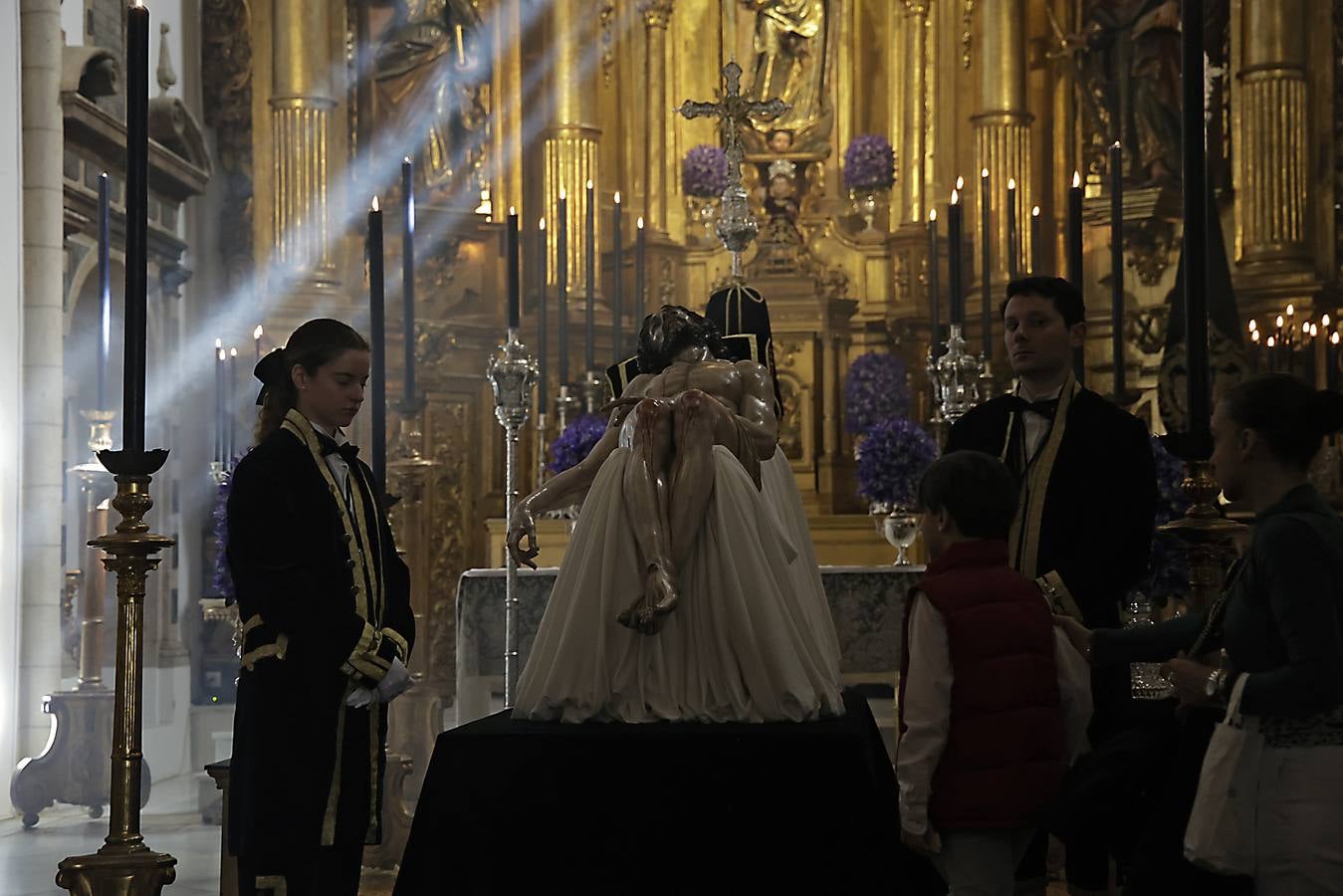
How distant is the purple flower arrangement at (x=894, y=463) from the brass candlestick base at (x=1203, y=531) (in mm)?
3357

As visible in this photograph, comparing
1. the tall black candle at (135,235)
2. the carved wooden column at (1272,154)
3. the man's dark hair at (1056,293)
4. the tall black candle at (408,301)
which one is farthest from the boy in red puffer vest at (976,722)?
the carved wooden column at (1272,154)

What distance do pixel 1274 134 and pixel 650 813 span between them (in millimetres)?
7160

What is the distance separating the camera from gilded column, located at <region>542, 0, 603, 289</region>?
9656 millimetres

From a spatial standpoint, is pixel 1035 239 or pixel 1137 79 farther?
pixel 1137 79

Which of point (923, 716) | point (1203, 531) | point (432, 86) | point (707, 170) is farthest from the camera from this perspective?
point (432, 86)

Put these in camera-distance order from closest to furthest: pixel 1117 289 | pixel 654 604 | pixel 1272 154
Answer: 1. pixel 654 604
2. pixel 1117 289
3. pixel 1272 154

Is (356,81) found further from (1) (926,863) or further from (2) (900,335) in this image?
(1) (926,863)

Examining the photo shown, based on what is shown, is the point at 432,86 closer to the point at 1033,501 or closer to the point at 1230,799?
the point at 1033,501

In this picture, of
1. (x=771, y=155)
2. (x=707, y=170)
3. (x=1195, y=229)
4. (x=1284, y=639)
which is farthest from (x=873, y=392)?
(x=1284, y=639)

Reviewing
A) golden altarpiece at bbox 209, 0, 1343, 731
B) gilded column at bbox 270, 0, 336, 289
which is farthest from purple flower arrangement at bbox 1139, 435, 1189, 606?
gilded column at bbox 270, 0, 336, 289

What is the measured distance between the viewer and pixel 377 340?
4.73m

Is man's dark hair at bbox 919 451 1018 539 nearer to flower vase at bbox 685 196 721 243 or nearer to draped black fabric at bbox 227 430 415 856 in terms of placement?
draped black fabric at bbox 227 430 415 856

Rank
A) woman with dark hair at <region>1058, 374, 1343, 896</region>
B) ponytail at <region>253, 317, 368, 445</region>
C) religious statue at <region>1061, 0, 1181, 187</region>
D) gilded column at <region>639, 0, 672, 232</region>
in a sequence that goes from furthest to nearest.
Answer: gilded column at <region>639, 0, 672, 232</region>
religious statue at <region>1061, 0, 1181, 187</region>
ponytail at <region>253, 317, 368, 445</region>
woman with dark hair at <region>1058, 374, 1343, 896</region>

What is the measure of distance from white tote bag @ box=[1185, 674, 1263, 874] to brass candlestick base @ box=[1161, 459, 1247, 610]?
2.46 feet
